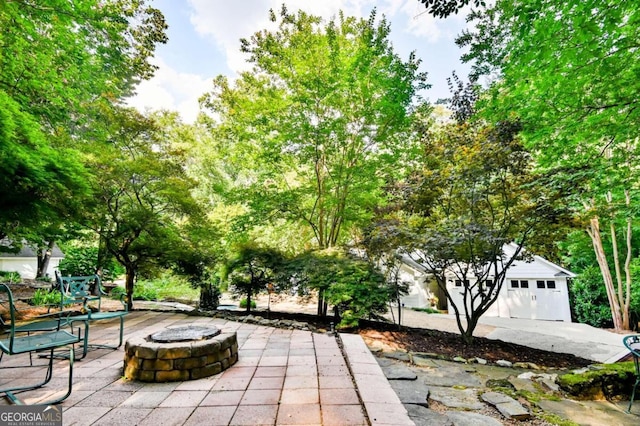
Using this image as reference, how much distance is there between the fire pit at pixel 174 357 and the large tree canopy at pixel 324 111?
4668 millimetres

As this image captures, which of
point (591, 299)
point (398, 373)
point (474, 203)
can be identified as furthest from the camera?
point (591, 299)

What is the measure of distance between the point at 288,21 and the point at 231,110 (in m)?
2.72

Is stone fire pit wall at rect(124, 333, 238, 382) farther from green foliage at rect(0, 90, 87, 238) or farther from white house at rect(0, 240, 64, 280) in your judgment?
white house at rect(0, 240, 64, 280)

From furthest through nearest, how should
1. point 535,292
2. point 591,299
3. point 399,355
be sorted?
point 535,292 < point 591,299 < point 399,355

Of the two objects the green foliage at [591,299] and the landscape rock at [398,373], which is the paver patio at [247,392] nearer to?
the landscape rock at [398,373]

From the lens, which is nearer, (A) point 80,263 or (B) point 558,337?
(B) point 558,337

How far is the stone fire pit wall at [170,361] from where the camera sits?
Result: 2.71 m

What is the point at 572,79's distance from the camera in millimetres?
3895

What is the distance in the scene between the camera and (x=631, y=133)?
4.38 metres

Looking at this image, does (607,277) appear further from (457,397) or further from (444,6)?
(444,6)

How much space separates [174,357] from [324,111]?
254 inches

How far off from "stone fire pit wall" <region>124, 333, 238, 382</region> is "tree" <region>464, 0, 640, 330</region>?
4731mm

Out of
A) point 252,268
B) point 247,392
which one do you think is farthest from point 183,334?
point 252,268

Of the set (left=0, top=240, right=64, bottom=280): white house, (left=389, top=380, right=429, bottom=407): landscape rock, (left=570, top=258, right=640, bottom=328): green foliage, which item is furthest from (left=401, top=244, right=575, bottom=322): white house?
(left=0, top=240, right=64, bottom=280): white house
